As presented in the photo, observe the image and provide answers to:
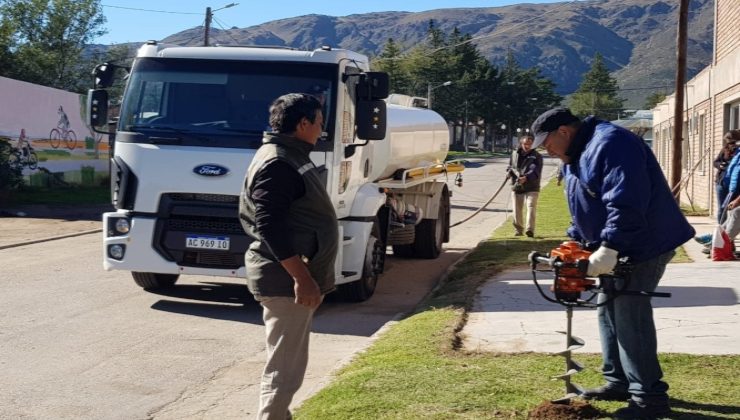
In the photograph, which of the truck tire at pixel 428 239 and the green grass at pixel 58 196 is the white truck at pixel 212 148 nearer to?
the truck tire at pixel 428 239

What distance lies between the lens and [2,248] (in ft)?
54.5

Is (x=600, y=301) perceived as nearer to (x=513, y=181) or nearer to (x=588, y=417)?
(x=588, y=417)

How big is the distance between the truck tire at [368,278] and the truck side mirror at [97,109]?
3273mm

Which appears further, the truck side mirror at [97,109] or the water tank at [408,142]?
the water tank at [408,142]

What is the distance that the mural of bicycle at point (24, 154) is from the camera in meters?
27.3

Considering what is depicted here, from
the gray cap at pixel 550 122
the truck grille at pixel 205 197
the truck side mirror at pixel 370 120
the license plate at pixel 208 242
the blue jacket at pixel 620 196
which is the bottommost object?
the license plate at pixel 208 242

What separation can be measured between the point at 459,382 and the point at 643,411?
4.74 ft

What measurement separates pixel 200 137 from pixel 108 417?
4.51m

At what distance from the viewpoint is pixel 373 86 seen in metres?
10.9

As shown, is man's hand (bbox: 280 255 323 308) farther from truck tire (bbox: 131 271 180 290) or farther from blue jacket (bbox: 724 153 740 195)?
blue jacket (bbox: 724 153 740 195)

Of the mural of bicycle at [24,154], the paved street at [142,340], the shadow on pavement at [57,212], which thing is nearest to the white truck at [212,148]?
the paved street at [142,340]

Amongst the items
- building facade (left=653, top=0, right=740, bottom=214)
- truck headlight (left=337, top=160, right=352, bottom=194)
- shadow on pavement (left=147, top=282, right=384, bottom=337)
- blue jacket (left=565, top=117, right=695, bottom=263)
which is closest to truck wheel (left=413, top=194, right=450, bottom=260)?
shadow on pavement (left=147, top=282, right=384, bottom=337)

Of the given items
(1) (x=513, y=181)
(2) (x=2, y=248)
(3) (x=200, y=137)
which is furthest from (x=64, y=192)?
(3) (x=200, y=137)

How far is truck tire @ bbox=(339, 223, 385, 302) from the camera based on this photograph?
11.3 m
